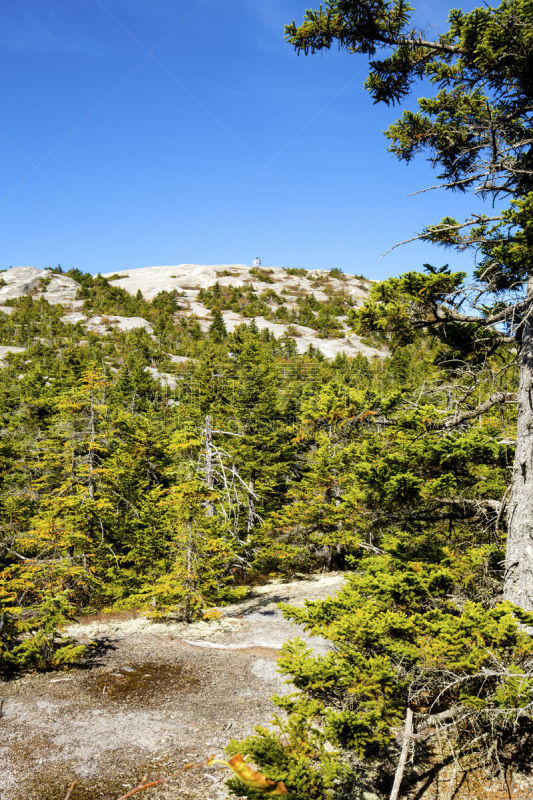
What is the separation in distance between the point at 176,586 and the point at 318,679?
11.2 m

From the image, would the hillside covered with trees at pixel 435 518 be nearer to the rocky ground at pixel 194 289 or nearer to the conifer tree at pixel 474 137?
the conifer tree at pixel 474 137

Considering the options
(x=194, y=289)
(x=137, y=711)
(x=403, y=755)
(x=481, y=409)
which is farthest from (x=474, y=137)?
(x=194, y=289)

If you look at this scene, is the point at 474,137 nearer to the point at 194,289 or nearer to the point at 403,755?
the point at 403,755

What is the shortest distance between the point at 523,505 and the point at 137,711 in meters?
8.99

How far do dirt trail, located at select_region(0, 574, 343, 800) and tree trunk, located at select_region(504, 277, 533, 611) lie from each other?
571 centimetres

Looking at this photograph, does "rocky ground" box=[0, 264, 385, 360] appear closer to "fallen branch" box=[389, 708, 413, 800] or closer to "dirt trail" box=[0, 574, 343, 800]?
"dirt trail" box=[0, 574, 343, 800]

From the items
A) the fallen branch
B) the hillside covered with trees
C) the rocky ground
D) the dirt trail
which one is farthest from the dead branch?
the rocky ground

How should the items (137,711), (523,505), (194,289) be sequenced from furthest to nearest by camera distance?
(194,289)
(137,711)
(523,505)

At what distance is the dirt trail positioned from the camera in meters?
7.48

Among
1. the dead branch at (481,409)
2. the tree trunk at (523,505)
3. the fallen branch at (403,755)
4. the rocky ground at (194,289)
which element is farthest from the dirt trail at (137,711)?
the rocky ground at (194,289)

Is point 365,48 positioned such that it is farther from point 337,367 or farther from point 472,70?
point 337,367

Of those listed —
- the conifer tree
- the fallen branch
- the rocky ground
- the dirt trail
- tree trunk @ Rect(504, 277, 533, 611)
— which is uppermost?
the rocky ground

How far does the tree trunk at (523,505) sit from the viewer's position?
22.0ft

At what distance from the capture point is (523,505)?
6910 millimetres
